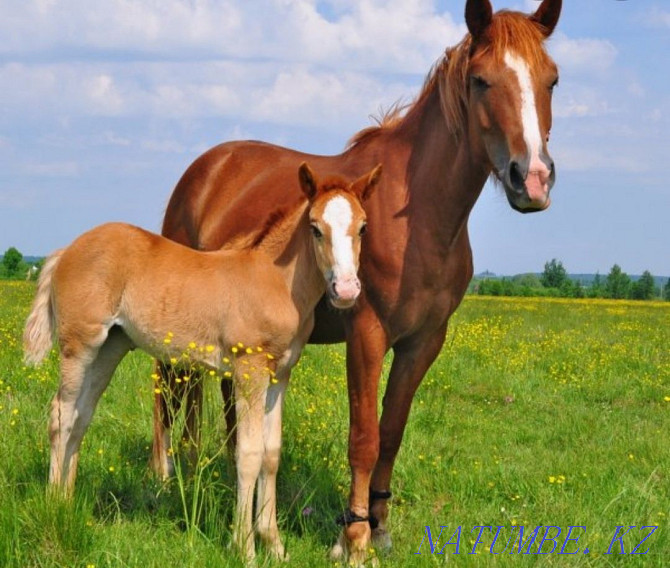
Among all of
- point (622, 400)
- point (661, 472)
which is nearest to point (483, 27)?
point (661, 472)

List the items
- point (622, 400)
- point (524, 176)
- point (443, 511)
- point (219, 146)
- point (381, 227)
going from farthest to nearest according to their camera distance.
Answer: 1. point (622, 400)
2. point (219, 146)
3. point (443, 511)
4. point (381, 227)
5. point (524, 176)

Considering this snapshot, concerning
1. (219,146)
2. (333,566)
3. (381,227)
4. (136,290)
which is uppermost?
(219,146)

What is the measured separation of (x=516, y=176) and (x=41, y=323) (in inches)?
110

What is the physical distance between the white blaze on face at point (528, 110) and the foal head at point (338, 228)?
2.82 feet

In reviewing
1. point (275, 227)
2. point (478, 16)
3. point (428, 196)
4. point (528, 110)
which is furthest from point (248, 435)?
point (478, 16)

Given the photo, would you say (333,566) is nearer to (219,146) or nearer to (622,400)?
(219,146)

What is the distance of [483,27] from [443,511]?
120 inches

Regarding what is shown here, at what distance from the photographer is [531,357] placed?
1069cm

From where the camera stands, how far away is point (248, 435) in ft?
13.6

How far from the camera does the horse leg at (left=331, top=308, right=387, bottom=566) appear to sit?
428 cm

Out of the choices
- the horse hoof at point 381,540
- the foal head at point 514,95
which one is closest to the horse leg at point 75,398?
the horse hoof at point 381,540

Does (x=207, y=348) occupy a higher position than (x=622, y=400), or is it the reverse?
(x=207, y=348)

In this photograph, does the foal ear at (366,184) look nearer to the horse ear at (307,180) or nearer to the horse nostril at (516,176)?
the horse ear at (307,180)

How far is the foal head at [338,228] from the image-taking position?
3.84 m
